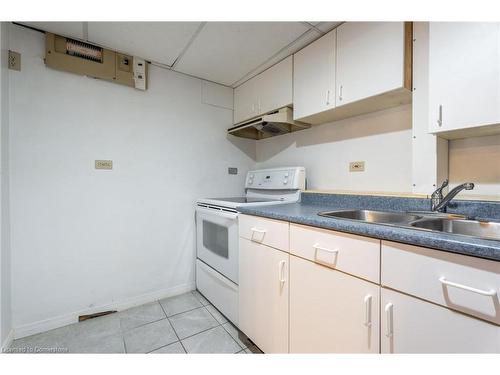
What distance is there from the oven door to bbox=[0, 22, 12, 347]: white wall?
1297 millimetres

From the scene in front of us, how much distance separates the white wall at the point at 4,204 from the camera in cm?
136

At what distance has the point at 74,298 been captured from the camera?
66.7 inches

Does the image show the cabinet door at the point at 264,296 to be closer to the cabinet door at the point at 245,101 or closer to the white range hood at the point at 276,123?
the white range hood at the point at 276,123

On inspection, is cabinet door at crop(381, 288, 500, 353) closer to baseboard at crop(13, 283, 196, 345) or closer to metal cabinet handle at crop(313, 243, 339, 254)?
metal cabinet handle at crop(313, 243, 339, 254)

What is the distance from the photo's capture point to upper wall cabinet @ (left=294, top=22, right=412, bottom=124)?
1.23 m

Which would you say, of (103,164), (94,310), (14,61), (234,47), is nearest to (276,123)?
(234,47)

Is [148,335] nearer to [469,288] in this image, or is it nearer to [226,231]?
[226,231]

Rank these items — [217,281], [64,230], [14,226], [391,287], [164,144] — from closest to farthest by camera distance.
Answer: [391,287] < [14,226] < [64,230] < [217,281] < [164,144]

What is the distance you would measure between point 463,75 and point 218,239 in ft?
5.75

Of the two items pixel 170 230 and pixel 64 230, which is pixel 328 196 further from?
pixel 64 230

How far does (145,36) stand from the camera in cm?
163
